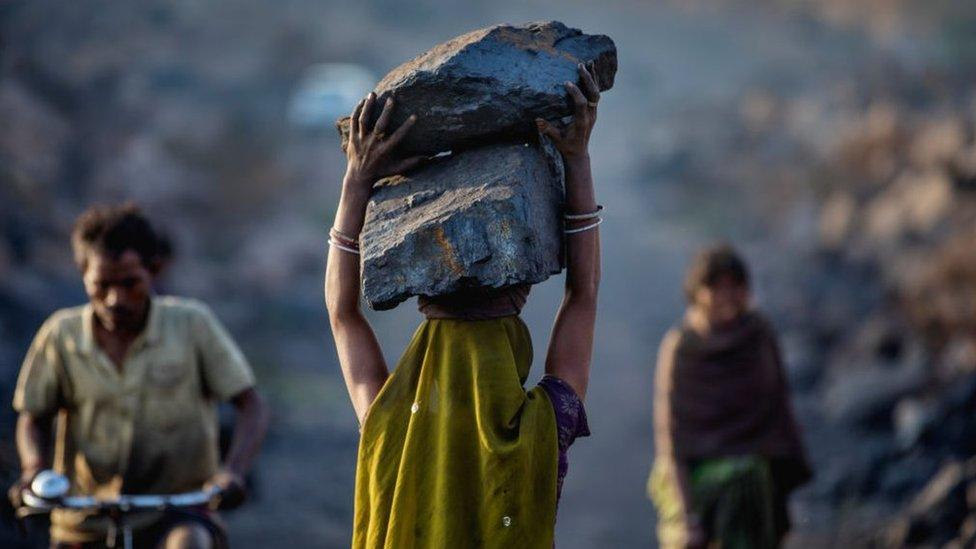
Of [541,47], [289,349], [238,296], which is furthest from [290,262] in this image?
[541,47]

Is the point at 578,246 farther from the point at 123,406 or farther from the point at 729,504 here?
the point at 729,504

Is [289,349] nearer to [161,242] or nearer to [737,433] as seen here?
[737,433]

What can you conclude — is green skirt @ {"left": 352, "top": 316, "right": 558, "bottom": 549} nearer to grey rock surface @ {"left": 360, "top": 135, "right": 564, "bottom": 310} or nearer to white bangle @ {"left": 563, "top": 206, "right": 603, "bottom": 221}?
grey rock surface @ {"left": 360, "top": 135, "right": 564, "bottom": 310}

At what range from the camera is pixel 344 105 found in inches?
918

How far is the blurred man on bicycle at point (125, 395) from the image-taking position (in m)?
5.33

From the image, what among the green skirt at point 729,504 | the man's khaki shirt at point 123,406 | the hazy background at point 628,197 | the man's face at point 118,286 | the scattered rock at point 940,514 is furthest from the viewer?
the hazy background at point 628,197

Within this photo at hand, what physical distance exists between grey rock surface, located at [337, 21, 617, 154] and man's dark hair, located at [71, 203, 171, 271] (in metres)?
1.70

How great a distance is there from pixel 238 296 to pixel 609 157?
11886 mm

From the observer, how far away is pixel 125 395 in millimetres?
5410

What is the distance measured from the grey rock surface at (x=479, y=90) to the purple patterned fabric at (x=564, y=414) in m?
0.73

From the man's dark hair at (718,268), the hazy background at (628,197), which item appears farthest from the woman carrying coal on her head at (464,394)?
the hazy background at (628,197)

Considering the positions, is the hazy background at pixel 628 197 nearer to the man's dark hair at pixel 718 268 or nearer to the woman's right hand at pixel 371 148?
the man's dark hair at pixel 718 268

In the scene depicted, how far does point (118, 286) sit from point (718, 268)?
3.16 m

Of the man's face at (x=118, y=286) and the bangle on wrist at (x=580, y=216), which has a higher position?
the bangle on wrist at (x=580, y=216)
